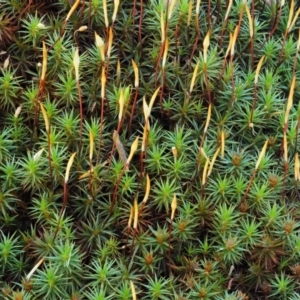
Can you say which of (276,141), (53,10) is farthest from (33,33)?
(276,141)

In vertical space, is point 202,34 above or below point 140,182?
above

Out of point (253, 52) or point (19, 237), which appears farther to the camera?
point (253, 52)

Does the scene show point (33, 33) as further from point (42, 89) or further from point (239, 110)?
point (239, 110)

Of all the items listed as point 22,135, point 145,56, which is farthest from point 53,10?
point 22,135

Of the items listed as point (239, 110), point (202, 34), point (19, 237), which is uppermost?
point (202, 34)

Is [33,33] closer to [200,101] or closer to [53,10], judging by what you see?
[53,10]

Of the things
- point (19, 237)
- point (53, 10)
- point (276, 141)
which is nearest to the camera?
point (19, 237)

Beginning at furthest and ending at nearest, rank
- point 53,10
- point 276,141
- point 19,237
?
point 53,10 < point 276,141 < point 19,237
